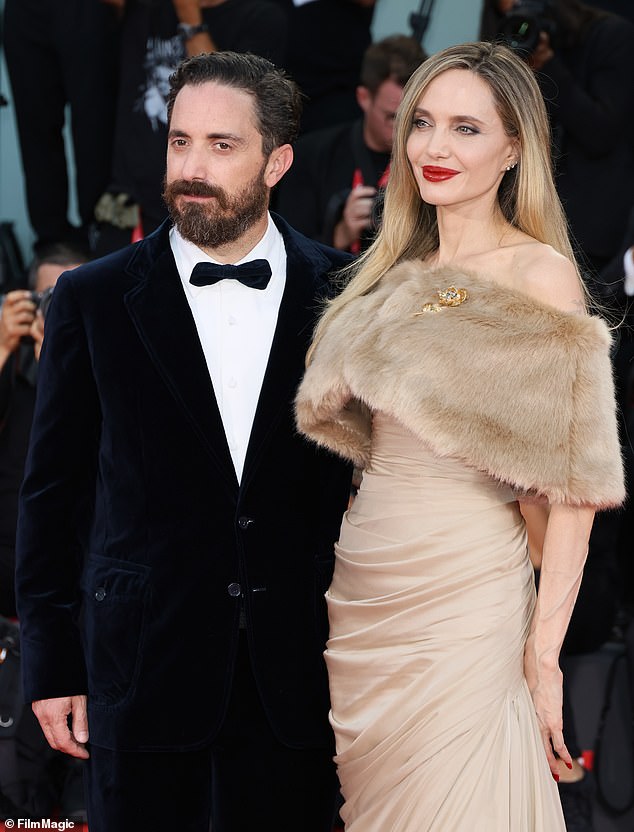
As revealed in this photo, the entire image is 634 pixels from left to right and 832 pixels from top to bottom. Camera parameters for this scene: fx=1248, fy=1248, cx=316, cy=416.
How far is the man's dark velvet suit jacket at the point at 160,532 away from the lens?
96.7 inches

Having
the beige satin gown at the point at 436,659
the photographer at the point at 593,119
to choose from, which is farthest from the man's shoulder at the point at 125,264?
the photographer at the point at 593,119

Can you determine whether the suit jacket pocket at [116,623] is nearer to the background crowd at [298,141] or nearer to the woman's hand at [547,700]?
the woman's hand at [547,700]

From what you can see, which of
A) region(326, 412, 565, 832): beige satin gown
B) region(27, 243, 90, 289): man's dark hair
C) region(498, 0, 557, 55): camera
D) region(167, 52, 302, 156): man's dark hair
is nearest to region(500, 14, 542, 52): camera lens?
region(498, 0, 557, 55): camera

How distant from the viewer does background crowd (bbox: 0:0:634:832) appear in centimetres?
388

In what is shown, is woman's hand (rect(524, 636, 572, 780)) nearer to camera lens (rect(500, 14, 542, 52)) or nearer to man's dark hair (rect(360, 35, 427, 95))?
camera lens (rect(500, 14, 542, 52))

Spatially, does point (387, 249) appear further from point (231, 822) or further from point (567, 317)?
point (231, 822)

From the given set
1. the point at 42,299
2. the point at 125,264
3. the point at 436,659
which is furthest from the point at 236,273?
the point at 42,299

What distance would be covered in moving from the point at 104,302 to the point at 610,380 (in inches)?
39.6

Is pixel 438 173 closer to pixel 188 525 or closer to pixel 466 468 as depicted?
pixel 466 468

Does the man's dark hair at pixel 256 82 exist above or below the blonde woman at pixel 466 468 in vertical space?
above

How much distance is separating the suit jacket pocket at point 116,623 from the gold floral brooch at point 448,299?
29.5 inches

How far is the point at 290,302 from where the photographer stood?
8.56ft

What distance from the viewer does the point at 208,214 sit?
2.55 metres

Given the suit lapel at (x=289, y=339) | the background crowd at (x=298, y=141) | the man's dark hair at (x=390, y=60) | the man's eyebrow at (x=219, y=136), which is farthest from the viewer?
the man's dark hair at (x=390, y=60)
